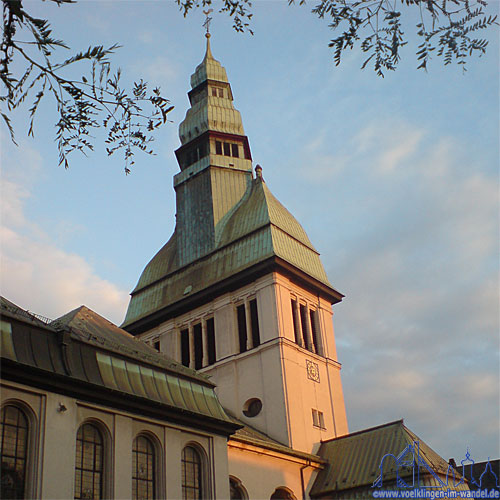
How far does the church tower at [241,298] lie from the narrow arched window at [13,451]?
1744 centimetres

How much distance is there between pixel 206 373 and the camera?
39219 millimetres

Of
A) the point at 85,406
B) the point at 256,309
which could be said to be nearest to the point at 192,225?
the point at 256,309

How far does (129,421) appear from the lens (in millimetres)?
21594

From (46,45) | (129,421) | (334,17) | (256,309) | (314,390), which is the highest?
(256,309)

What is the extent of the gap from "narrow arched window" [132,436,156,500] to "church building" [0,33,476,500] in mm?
43

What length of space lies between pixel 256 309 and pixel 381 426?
9.83 meters

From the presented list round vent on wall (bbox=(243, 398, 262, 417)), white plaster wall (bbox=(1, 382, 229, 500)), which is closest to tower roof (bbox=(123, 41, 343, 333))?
round vent on wall (bbox=(243, 398, 262, 417))

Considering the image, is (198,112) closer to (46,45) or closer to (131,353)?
(131,353)

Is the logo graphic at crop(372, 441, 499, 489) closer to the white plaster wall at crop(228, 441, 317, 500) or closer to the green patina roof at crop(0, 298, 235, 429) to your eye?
the white plaster wall at crop(228, 441, 317, 500)

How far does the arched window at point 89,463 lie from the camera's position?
19.6 metres

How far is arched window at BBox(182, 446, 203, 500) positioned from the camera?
892 inches

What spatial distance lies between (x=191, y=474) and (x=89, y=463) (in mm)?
4275

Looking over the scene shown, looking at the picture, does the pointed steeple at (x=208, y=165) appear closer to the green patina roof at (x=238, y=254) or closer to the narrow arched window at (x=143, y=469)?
the green patina roof at (x=238, y=254)

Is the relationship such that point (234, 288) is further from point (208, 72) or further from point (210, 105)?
point (208, 72)
